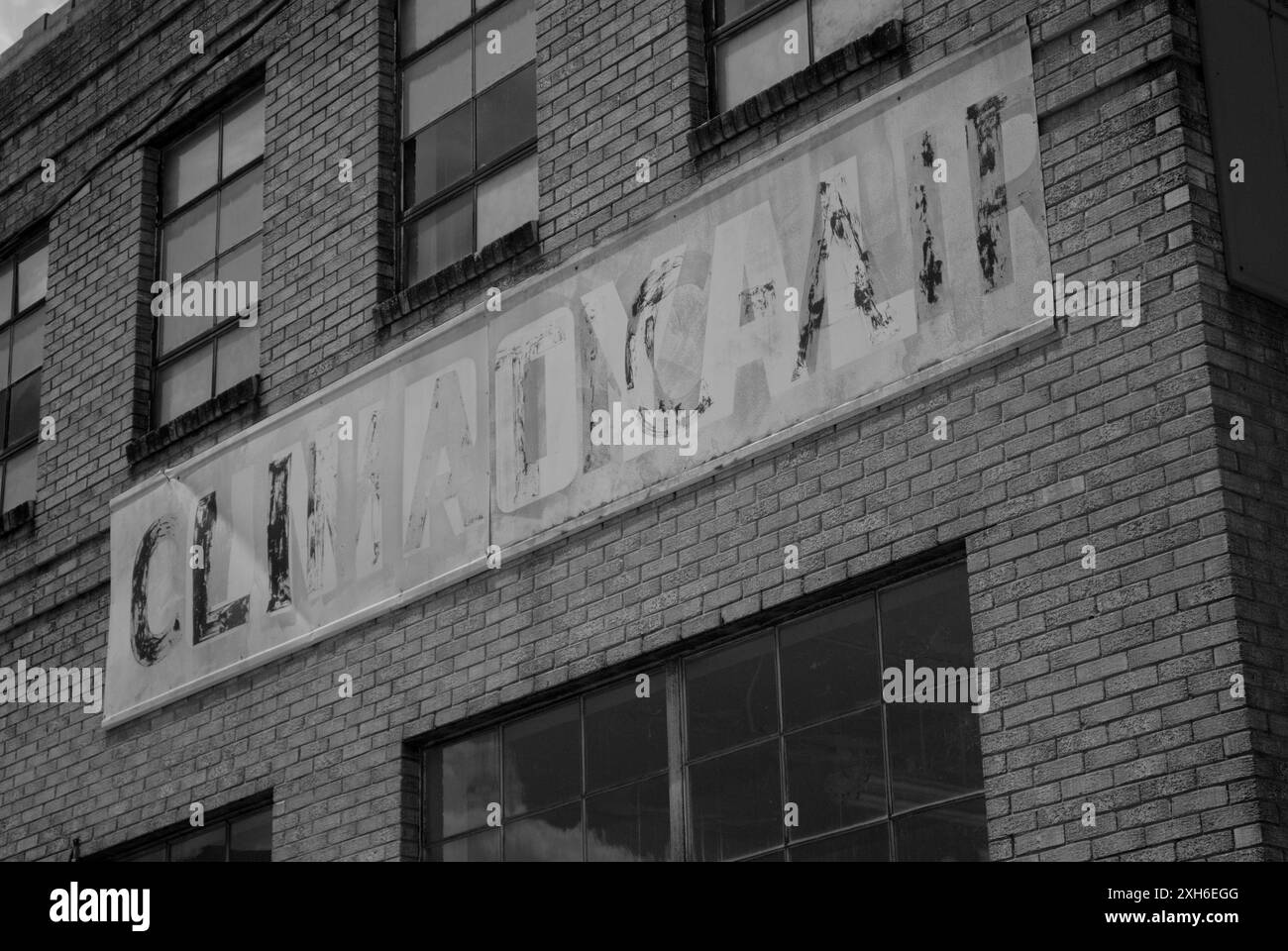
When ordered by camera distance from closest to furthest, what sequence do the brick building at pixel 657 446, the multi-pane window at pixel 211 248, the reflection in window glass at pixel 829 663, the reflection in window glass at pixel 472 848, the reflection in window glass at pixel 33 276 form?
the brick building at pixel 657 446 < the reflection in window glass at pixel 829 663 < the reflection in window glass at pixel 472 848 < the multi-pane window at pixel 211 248 < the reflection in window glass at pixel 33 276

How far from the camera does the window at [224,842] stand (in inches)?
457

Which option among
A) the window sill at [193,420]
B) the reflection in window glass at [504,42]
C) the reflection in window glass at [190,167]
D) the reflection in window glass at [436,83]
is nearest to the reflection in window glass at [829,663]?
the reflection in window glass at [504,42]

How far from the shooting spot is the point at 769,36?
10.4 metres

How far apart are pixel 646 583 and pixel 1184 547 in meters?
2.84

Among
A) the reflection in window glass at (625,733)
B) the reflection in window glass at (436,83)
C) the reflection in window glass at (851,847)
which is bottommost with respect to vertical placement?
the reflection in window glass at (851,847)

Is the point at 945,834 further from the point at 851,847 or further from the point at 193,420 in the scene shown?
the point at 193,420

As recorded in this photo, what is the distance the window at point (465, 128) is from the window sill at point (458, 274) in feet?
0.96

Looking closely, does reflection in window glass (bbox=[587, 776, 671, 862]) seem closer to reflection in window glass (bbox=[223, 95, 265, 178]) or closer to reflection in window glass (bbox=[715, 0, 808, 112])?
reflection in window glass (bbox=[715, 0, 808, 112])

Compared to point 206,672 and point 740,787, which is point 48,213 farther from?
point 740,787

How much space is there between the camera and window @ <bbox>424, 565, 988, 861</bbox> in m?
8.68

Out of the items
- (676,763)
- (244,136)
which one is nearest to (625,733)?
(676,763)

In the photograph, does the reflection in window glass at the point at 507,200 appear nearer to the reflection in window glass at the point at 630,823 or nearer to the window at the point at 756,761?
the window at the point at 756,761

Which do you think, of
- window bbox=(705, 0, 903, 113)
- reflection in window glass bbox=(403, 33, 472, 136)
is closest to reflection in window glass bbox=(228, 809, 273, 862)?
reflection in window glass bbox=(403, 33, 472, 136)

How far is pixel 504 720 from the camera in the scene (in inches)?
416
